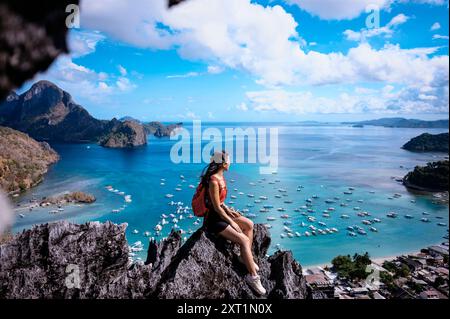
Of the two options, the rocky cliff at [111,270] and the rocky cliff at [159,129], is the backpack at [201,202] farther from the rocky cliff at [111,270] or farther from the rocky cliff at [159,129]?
the rocky cliff at [159,129]

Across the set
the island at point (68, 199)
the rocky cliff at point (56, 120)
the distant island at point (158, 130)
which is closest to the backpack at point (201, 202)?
the island at point (68, 199)

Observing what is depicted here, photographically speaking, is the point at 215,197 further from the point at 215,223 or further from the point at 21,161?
the point at 21,161

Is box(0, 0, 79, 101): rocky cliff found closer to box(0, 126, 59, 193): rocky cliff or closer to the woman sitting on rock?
the woman sitting on rock

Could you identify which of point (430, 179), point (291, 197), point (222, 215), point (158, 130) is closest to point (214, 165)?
point (222, 215)

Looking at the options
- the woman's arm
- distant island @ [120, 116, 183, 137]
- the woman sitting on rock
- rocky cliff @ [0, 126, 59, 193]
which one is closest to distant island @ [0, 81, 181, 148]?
distant island @ [120, 116, 183, 137]

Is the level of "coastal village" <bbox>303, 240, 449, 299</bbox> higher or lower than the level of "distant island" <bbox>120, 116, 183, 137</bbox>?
lower

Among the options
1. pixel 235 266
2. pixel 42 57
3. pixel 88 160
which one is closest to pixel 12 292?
pixel 235 266
